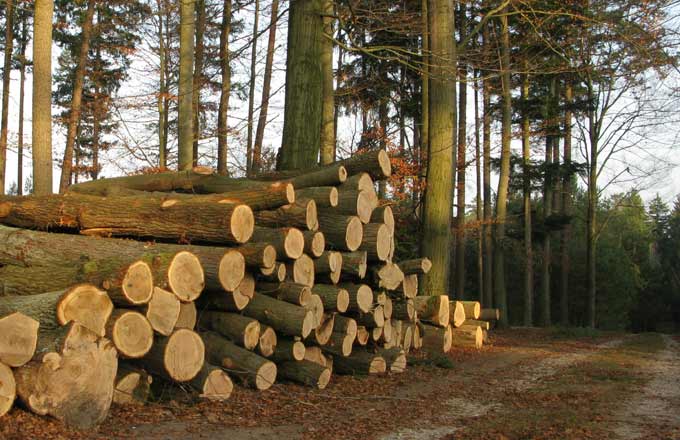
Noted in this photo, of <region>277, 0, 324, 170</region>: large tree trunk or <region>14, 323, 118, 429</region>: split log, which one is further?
<region>277, 0, 324, 170</region>: large tree trunk

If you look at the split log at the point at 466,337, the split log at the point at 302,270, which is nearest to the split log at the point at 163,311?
the split log at the point at 302,270

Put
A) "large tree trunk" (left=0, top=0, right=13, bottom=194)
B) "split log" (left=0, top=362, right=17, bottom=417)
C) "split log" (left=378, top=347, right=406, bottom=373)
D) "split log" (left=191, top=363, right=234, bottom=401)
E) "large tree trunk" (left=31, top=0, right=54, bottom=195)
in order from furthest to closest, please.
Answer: "large tree trunk" (left=0, top=0, right=13, bottom=194) < "large tree trunk" (left=31, top=0, right=54, bottom=195) < "split log" (left=378, top=347, right=406, bottom=373) < "split log" (left=191, top=363, right=234, bottom=401) < "split log" (left=0, top=362, right=17, bottom=417)

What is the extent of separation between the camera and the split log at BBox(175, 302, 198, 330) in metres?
7.25

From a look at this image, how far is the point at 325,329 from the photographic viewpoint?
894 centimetres

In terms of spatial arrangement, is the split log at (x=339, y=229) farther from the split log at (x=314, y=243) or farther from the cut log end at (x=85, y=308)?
the cut log end at (x=85, y=308)

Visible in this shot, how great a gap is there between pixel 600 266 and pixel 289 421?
40.6 m

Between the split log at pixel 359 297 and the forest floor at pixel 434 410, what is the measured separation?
→ 1005 millimetres

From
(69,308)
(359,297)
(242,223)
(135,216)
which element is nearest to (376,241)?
(359,297)

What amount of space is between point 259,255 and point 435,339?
19.8 ft

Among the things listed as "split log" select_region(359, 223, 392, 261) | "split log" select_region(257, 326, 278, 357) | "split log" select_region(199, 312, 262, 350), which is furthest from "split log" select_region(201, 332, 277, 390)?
"split log" select_region(359, 223, 392, 261)

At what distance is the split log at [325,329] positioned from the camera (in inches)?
345

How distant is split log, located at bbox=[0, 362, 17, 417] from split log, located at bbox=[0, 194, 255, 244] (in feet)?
9.57

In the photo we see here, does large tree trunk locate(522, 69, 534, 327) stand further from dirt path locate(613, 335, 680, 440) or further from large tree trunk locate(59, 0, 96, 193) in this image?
large tree trunk locate(59, 0, 96, 193)

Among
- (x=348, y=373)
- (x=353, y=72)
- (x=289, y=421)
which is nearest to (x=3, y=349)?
(x=289, y=421)
